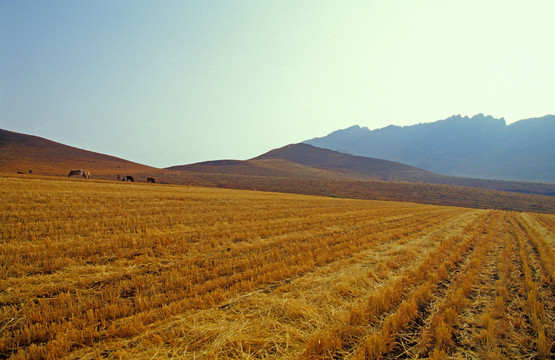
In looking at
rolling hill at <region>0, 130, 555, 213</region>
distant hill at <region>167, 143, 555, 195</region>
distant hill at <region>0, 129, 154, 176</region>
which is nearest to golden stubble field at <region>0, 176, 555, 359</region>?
rolling hill at <region>0, 130, 555, 213</region>

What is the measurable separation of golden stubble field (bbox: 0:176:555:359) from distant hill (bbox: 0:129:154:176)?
240 ft

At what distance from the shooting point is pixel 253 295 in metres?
5.33

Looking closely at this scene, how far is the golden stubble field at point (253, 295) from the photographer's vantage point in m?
3.74

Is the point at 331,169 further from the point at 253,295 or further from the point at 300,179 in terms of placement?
the point at 253,295

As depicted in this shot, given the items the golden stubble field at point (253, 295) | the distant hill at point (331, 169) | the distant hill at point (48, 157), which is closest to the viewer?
the golden stubble field at point (253, 295)

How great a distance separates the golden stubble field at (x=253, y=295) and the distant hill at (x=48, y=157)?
7330 cm

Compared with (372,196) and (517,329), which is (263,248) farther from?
(372,196)

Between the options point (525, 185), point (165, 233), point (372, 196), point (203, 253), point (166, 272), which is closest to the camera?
point (166, 272)

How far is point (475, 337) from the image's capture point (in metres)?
4.17

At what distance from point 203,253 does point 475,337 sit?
6.55 meters

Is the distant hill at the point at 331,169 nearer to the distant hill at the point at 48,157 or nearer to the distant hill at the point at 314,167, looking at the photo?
the distant hill at the point at 314,167

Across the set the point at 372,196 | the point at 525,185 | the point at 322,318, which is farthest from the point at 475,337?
the point at 525,185

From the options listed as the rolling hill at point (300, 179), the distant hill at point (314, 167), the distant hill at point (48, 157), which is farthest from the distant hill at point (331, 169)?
the distant hill at point (48, 157)

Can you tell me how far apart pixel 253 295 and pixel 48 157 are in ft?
346
